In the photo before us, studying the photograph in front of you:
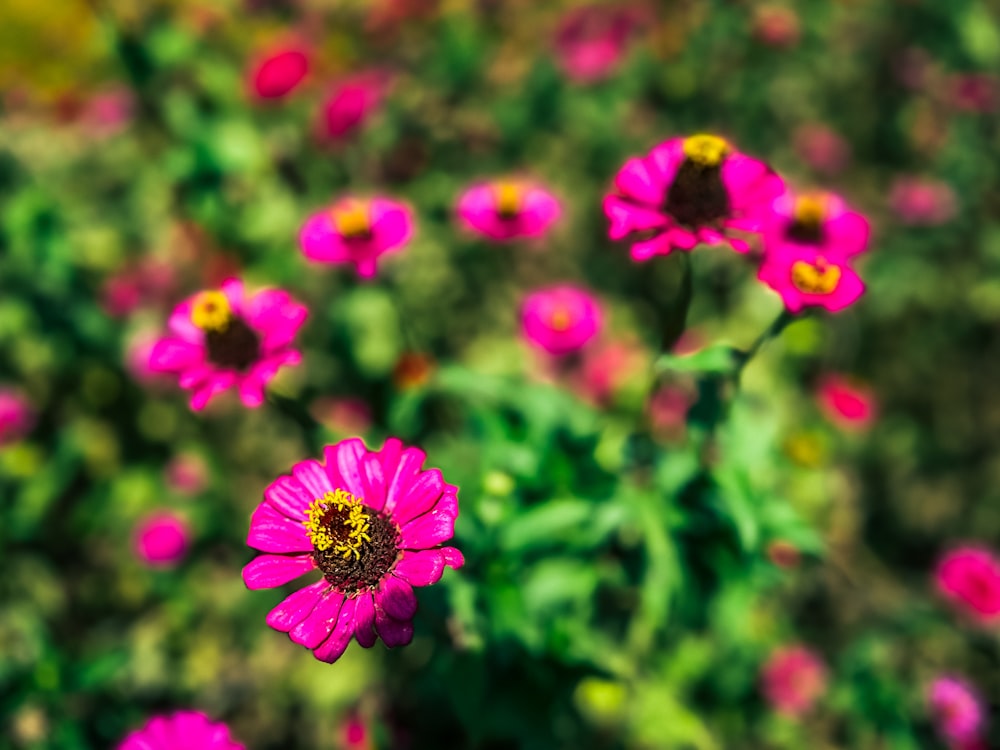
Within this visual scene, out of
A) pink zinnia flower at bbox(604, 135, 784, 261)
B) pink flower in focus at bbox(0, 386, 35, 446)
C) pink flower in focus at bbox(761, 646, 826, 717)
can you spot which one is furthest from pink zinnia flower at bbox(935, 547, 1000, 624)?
pink flower in focus at bbox(0, 386, 35, 446)

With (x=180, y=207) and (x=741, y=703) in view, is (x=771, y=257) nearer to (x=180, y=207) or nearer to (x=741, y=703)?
(x=741, y=703)

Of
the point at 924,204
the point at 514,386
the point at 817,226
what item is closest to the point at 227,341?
the point at 514,386

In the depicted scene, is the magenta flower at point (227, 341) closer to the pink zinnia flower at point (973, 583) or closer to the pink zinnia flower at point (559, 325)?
the pink zinnia flower at point (559, 325)

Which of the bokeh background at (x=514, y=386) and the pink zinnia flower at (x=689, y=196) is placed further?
the bokeh background at (x=514, y=386)

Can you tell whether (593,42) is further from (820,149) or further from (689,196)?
(689,196)

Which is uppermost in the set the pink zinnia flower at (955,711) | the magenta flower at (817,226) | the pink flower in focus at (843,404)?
the magenta flower at (817,226)

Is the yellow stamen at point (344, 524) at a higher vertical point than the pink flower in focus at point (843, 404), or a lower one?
higher

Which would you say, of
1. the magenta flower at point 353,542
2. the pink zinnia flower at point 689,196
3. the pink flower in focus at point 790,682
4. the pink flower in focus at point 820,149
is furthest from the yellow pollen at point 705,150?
the pink flower in focus at point 820,149

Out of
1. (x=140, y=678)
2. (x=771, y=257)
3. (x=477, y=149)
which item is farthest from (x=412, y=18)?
(x=140, y=678)

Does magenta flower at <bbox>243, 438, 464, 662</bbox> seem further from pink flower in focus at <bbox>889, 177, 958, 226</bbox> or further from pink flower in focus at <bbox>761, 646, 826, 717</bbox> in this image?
pink flower in focus at <bbox>889, 177, 958, 226</bbox>
